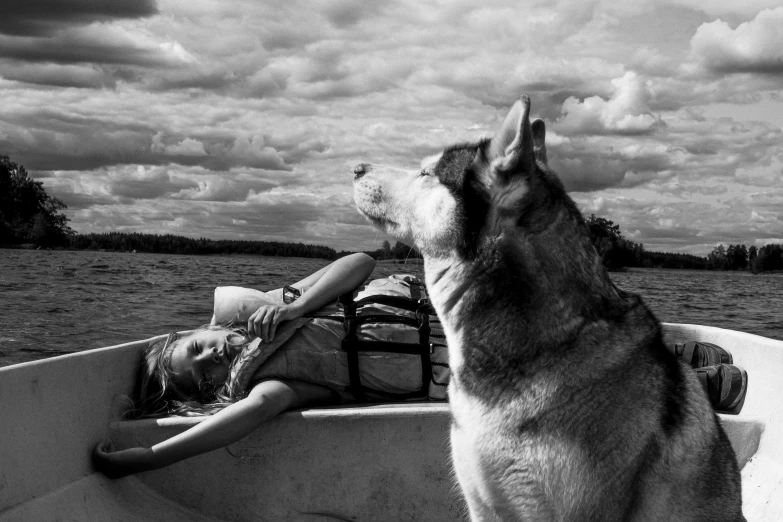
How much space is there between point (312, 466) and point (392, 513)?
2.30 feet

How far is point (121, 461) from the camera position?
5.25m

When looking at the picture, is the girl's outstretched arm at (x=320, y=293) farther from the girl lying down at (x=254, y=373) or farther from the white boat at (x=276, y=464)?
the white boat at (x=276, y=464)

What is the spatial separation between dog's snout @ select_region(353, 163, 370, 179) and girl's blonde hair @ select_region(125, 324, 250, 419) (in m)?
2.10

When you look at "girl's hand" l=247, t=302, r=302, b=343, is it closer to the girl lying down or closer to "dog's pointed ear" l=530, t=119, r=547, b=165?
the girl lying down

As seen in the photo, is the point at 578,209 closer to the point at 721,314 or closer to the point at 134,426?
the point at 134,426

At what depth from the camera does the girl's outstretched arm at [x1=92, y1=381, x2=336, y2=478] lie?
4.97 meters

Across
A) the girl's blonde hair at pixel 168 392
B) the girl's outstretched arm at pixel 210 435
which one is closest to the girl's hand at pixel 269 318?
the girl's blonde hair at pixel 168 392

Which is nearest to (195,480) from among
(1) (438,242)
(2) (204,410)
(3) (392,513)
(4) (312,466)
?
(2) (204,410)

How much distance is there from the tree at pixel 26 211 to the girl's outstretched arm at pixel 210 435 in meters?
88.2

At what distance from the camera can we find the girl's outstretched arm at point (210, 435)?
4969mm

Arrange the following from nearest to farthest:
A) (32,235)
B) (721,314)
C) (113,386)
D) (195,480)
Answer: (195,480) → (113,386) → (721,314) → (32,235)

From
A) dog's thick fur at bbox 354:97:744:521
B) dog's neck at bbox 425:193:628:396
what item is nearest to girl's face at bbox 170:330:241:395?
dog's thick fur at bbox 354:97:744:521

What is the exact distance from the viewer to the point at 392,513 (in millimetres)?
5434

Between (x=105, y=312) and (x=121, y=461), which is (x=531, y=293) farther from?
(x=105, y=312)
